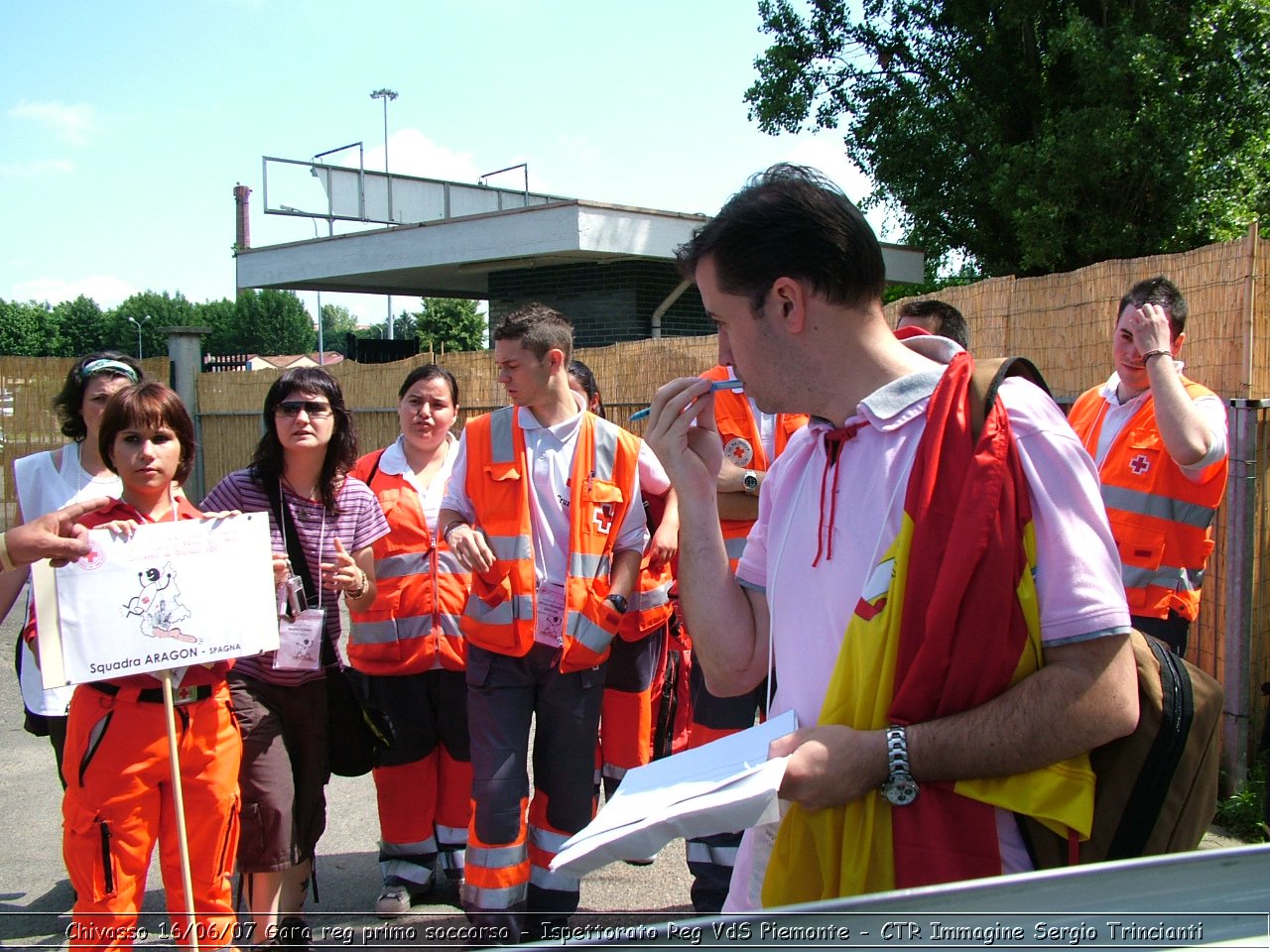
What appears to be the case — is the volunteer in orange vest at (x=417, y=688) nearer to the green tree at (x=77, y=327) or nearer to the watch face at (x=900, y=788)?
the watch face at (x=900, y=788)

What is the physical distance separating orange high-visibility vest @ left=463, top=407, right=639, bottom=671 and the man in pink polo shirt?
7.32ft

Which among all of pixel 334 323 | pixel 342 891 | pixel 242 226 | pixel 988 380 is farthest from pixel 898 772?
pixel 334 323

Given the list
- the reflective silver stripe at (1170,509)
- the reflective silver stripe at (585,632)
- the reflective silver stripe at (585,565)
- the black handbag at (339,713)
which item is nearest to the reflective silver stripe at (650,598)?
the reflective silver stripe at (585,565)

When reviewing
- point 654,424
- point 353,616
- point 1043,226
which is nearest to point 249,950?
point 353,616

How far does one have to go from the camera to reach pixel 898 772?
1.58 meters

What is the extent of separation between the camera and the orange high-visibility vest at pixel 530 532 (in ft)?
13.4

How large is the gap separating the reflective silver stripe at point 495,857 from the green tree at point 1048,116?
15.1 metres

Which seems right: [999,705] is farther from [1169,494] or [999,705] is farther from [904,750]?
[1169,494]

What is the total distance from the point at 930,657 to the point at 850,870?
374mm

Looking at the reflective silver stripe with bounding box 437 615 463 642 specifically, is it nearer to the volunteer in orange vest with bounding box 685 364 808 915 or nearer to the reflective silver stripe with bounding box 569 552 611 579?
the reflective silver stripe with bounding box 569 552 611 579

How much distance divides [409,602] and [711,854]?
1749mm

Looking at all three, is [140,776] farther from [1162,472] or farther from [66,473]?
[1162,472]

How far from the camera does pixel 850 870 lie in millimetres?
1637

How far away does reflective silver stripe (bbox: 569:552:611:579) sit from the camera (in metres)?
4.20
